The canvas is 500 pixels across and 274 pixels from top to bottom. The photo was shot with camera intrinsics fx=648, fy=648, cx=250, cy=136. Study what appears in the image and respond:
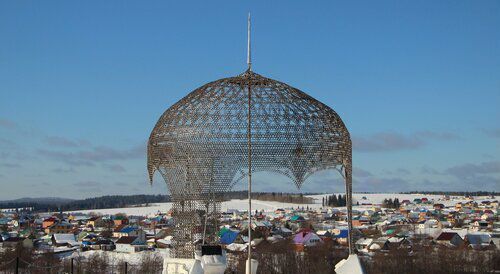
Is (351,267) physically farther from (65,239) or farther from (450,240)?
(65,239)

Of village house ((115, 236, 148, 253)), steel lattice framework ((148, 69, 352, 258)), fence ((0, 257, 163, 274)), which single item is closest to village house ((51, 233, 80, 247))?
village house ((115, 236, 148, 253))

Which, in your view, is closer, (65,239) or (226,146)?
(226,146)

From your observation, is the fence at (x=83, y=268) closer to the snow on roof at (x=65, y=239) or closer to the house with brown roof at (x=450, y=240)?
the snow on roof at (x=65, y=239)

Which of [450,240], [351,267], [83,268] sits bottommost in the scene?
[450,240]

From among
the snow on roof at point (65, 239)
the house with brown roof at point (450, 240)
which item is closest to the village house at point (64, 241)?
the snow on roof at point (65, 239)

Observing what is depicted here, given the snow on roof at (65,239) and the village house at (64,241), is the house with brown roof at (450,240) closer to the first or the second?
→ the village house at (64,241)

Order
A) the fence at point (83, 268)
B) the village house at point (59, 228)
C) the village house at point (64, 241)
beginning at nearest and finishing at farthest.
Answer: the fence at point (83, 268), the village house at point (64, 241), the village house at point (59, 228)

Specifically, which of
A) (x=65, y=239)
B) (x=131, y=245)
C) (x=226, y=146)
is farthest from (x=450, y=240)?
(x=226, y=146)

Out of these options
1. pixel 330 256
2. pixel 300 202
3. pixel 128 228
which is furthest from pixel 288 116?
pixel 300 202

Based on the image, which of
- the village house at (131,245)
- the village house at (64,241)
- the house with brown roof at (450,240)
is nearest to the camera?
the village house at (131,245)

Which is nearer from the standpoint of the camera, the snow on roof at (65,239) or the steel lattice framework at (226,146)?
the steel lattice framework at (226,146)

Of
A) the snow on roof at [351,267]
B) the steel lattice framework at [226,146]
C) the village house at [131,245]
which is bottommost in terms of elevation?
the village house at [131,245]

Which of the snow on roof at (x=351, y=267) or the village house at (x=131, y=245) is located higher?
the snow on roof at (x=351, y=267)

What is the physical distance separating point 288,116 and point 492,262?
30.7 meters
